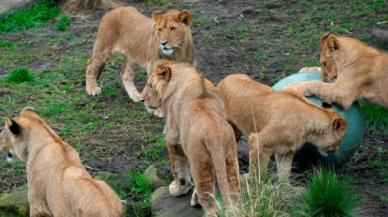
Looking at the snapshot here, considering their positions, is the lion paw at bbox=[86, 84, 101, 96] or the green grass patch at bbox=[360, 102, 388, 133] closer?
the green grass patch at bbox=[360, 102, 388, 133]

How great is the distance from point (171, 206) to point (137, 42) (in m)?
3.59

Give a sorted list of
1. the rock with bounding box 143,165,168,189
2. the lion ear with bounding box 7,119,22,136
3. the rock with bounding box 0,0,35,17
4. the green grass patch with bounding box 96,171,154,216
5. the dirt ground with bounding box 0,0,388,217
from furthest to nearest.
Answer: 1. the rock with bounding box 0,0,35,17
2. the dirt ground with bounding box 0,0,388,217
3. the rock with bounding box 143,165,168,189
4. the green grass patch with bounding box 96,171,154,216
5. the lion ear with bounding box 7,119,22,136

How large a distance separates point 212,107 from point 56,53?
558 centimetres

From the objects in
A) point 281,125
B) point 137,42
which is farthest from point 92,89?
point 281,125

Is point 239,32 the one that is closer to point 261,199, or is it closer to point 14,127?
point 14,127

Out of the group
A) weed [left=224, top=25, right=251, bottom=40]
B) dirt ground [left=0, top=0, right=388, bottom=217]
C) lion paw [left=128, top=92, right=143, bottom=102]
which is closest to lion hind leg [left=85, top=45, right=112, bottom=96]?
dirt ground [left=0, top=0, right=388, bottom=217]

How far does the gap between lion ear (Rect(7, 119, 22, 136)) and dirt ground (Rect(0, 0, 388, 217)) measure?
1143 millimetres

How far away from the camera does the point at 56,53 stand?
12062 millimetres

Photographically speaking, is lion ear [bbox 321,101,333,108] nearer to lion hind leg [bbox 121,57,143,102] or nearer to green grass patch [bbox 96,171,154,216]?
green grass patch [bbox 96,171,154,216]

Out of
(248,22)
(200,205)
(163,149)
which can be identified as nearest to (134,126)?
(163,149)

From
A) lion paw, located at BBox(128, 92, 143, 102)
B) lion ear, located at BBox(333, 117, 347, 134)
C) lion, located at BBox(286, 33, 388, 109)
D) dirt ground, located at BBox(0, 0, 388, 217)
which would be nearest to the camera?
lion ear, located at BBox(333, 117, 347, 134)

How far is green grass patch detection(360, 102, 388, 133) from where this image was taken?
30.2 feet

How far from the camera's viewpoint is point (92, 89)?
10.7m

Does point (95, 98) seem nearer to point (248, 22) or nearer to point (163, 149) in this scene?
point (163, 149)
